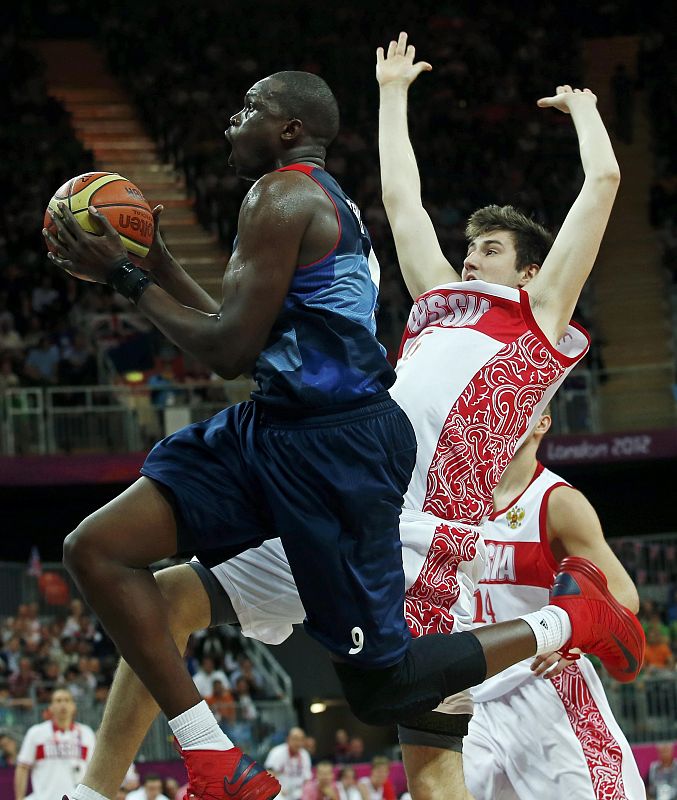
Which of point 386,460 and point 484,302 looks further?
point 484,302

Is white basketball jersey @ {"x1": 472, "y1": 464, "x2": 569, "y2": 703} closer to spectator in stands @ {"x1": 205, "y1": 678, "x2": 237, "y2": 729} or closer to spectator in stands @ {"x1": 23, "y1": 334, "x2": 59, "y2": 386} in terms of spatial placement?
spectator in stands @ {"x1": 205, "y1": 678, "x2": 237, "y2": 729}

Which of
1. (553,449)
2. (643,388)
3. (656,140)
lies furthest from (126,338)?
(656,140)

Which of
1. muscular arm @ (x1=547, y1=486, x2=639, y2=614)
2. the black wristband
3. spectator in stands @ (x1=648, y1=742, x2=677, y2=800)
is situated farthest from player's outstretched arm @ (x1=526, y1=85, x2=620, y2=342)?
spectator in stands @ (x1=648, y1=742, x2=677, y2=800)

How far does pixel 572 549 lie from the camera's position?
17.9 ft

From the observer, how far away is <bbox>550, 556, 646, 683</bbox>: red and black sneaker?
4.62 metres

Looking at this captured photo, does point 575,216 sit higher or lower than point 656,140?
lower

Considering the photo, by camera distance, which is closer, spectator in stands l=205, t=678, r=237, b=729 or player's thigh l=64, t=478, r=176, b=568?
player's thigh l=64, t=478, r=176, b=568

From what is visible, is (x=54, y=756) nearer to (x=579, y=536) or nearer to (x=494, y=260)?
(x=579, y=536)

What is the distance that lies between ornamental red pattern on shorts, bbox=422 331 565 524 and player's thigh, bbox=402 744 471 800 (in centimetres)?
78

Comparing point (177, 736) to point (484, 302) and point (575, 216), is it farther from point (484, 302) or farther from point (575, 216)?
point (575, 216)

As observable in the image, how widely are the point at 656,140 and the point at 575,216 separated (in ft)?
58.1

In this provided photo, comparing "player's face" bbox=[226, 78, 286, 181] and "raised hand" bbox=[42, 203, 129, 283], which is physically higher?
"player's face" bbox=[226, 78, 286, 181]

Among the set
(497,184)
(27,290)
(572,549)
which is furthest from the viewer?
(497,184)

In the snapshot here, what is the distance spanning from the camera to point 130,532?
379 cm
